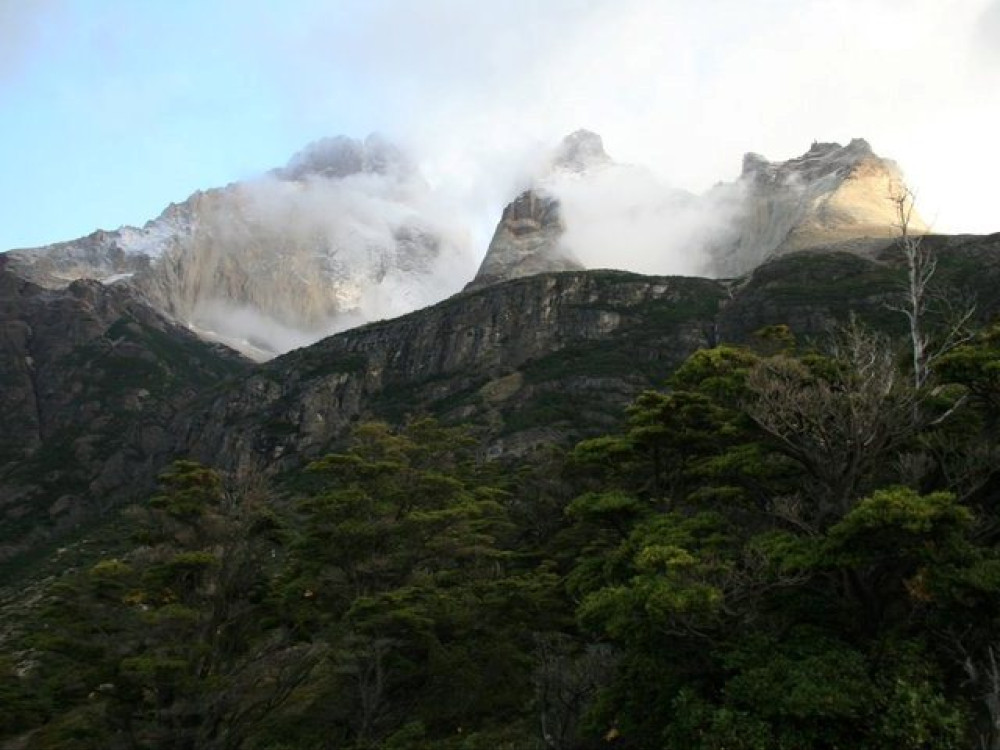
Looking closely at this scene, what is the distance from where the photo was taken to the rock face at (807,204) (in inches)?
5689

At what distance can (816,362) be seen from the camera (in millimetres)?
19844

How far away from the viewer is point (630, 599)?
564 inches

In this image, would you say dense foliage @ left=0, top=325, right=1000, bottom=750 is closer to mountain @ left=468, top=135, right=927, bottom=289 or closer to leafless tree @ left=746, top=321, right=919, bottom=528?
leafless tree @ left=746, top=321, right=919, bottom=528

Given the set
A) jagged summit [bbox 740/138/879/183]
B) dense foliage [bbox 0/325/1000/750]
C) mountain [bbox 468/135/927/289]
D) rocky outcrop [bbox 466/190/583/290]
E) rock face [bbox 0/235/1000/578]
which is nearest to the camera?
dense foliage [bbox 0/325/1000/750]

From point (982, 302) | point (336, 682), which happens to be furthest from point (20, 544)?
point (982, 302)

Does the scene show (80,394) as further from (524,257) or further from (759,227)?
(759,227)

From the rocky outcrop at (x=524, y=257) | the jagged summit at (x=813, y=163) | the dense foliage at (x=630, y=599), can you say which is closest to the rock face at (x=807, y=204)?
the jagged summit at (x=813, y=163)

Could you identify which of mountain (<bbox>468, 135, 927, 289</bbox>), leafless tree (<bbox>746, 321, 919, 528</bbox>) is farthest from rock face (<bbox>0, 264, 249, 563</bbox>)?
leafless tree (<bbox>746, 321, 919, 528</bbox>)

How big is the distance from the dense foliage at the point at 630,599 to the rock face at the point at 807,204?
123542 mm

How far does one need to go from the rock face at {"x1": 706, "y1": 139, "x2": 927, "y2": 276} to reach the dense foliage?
124 metres

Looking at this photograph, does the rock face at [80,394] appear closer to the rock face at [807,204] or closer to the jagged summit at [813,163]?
the rock face at [807,204]

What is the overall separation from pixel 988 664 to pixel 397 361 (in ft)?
399

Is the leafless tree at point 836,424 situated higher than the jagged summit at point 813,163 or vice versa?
the jagged summit at point 813,163

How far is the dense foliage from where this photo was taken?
13242 millimetres
